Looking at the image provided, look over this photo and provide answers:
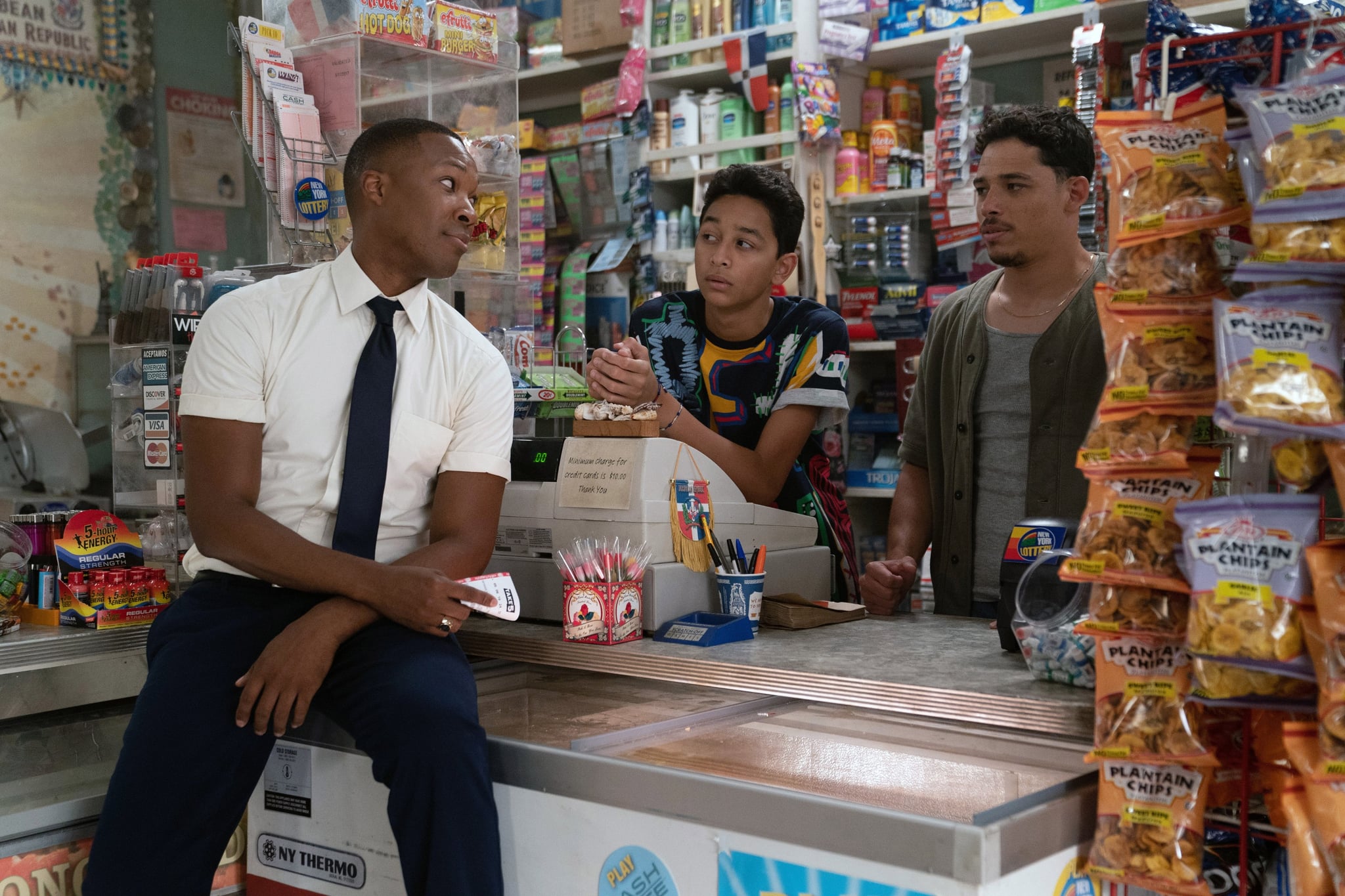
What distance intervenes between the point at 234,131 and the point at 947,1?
11.7ft

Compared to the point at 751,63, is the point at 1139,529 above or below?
below

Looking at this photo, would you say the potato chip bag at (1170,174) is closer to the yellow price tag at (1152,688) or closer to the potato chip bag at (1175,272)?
the potato chip bag at (1175,272)

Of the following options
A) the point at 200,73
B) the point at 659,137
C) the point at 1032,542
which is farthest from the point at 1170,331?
the point at 200,73

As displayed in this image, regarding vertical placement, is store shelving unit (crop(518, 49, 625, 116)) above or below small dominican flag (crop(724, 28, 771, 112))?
above

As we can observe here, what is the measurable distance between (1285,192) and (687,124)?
12.9 ft

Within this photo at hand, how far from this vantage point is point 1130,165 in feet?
4.30

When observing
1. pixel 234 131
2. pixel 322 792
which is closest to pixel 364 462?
pixel 322 792

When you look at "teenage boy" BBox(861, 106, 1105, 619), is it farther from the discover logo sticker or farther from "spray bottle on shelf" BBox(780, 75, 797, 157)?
"spray bottle on shelf" BBox(780, 75, 797, 157)

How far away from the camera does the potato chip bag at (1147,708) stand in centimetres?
130

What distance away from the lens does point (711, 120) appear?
486 centimetres

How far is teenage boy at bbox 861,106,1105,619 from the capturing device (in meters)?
2.61

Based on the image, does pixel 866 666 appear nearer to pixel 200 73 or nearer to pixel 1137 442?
pixel 1137 442

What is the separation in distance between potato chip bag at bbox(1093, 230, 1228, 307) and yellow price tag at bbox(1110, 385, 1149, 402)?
3.5 inches

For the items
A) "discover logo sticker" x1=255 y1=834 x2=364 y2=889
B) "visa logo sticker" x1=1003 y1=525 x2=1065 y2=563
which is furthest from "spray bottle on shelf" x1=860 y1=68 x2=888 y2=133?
"discover logo sticker" x1=255 y1=834 x2=364 y2=889
